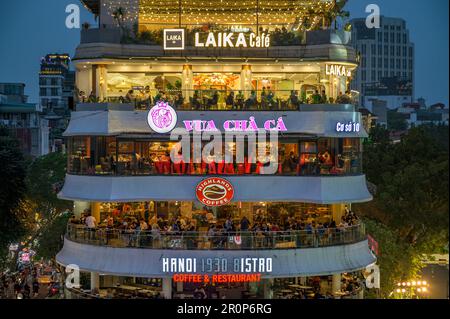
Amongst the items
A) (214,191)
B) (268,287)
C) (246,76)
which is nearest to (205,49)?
(246,76)

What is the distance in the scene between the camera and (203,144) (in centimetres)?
4925

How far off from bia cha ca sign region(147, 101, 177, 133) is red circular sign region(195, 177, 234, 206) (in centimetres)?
342

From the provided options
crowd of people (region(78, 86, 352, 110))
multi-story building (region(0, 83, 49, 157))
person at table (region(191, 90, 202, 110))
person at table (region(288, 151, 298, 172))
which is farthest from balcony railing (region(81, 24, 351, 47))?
multi-story building (region(0, 83, 49, 157))

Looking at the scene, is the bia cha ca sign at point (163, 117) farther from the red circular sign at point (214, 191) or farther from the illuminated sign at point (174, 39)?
the illuminated sign at point (174, 39)

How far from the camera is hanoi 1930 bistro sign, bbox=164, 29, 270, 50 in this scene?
167 feet

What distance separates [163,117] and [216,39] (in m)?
5.49

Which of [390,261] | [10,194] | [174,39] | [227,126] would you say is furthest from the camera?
[10,194]

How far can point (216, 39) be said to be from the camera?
50906mm

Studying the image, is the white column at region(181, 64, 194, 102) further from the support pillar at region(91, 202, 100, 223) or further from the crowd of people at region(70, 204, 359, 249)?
the support pillar at region(91, 202, 100, 223)

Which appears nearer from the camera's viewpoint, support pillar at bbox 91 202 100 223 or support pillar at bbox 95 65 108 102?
support pillar at bbox 91 202 100 223

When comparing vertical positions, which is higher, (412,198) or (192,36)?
(192,36)

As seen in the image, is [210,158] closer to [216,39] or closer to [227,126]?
[227,126]

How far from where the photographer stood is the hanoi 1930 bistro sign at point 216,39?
5084 centimetres
